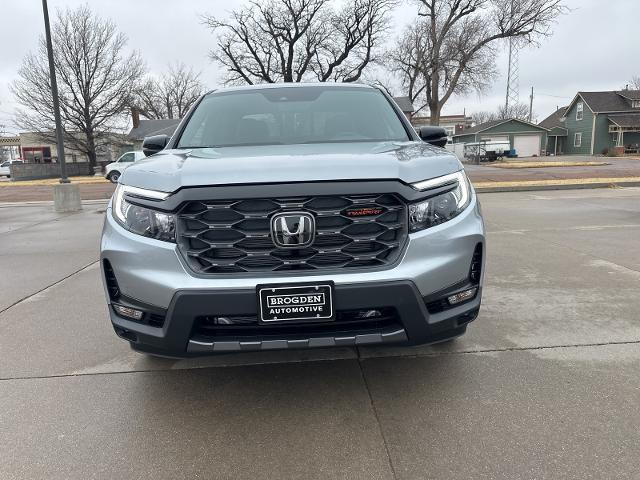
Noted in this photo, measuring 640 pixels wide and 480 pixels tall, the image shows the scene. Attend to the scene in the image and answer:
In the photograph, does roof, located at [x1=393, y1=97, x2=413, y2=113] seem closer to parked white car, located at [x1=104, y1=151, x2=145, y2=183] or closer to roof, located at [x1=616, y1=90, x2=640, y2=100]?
parked white car, located at [x1=104, y1=151, x2=145, y2=183]

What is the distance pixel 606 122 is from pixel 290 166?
5239 centimetres

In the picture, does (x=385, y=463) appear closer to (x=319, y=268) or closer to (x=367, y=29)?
(x=319, y=268)

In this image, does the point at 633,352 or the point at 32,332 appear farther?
the point at 32,332

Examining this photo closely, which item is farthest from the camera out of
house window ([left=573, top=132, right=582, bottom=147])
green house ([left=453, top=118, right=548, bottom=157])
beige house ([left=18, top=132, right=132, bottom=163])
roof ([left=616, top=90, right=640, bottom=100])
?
green house ([left=453, top=118, right=548, bottom=157])

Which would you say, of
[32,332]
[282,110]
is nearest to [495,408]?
[282,110]

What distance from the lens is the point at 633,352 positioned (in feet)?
10.0

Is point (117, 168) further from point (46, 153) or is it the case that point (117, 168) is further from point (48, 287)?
point (46, 153)

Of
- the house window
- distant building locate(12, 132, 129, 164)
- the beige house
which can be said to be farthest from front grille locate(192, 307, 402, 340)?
the house window

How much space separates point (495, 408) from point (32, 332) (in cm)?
339

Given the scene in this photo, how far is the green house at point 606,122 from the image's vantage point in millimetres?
44281

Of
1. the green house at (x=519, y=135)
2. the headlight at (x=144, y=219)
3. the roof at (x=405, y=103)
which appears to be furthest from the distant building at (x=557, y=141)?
the headlight at (x=144, y=219)

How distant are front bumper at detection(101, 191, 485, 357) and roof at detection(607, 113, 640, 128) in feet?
167

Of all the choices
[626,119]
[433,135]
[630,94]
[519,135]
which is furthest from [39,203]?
[630,94]

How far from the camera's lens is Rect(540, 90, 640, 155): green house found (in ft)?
145
